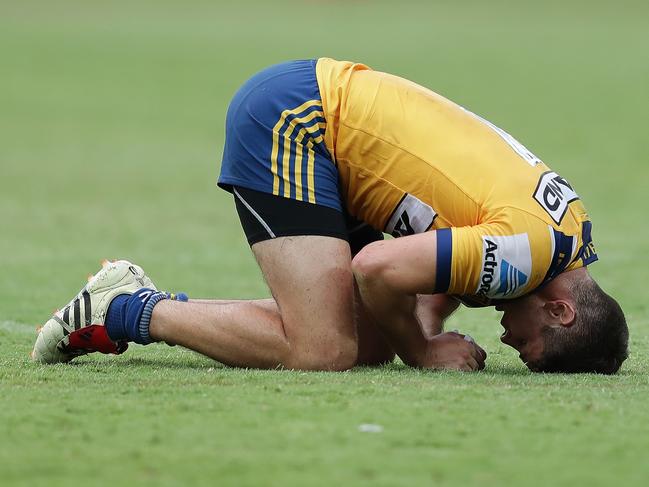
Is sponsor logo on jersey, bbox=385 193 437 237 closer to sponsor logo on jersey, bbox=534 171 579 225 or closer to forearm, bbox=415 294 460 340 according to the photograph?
sponsor logo on jersey, bbox=534 171 579 225

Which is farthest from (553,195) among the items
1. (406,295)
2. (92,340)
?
(92,340)

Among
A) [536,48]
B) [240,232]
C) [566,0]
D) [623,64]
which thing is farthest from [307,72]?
[566,0]

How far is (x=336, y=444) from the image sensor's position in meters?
3.97

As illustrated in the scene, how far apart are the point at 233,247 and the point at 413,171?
22.0ft

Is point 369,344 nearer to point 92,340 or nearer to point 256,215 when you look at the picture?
point 256,215

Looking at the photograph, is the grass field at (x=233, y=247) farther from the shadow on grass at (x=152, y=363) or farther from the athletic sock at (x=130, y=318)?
the athletic sock at (x=130, y=318)

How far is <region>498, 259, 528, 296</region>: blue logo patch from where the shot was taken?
509cm

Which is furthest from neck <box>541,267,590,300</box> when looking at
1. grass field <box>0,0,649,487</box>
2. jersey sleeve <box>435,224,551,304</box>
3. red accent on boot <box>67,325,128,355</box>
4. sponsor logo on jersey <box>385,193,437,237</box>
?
red accent on boot <box>67,325,128,355</box>

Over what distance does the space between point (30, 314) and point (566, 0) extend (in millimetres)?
39569

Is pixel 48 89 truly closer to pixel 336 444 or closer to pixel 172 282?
pixel 172 282

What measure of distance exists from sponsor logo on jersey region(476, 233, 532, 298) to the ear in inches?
11.2

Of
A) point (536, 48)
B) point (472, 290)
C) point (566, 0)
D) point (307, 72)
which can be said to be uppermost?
point (566, 0)

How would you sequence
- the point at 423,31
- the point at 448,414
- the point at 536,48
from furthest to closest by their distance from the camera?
the point at 423,31, the point at 536,48, the point at 448,414

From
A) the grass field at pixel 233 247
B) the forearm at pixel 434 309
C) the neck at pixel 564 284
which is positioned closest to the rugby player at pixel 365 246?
the neck at pixel 564 284
